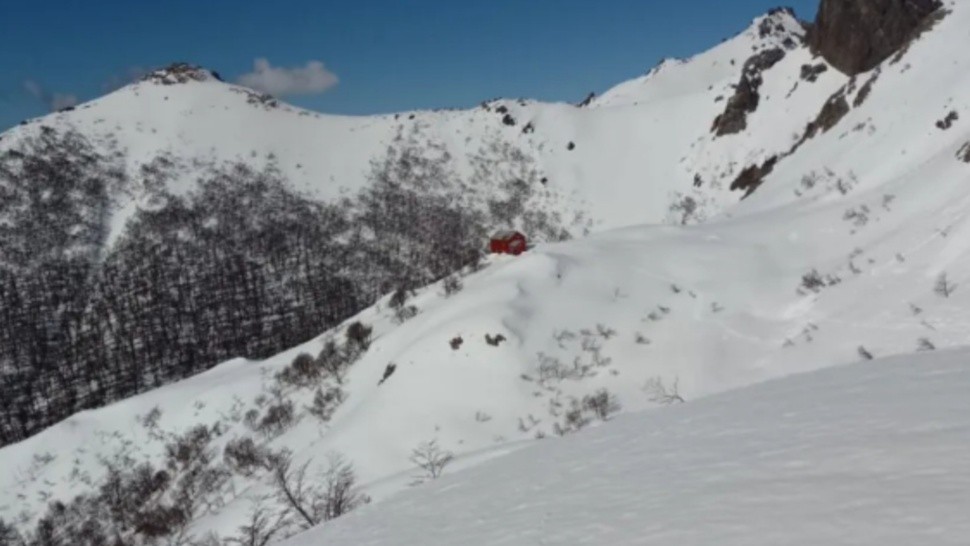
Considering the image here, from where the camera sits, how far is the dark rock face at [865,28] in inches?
2115

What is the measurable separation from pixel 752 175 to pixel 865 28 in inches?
609

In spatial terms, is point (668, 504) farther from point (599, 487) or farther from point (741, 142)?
point (741, 142)

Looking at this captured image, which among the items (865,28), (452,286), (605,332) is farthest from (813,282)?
(865,28)

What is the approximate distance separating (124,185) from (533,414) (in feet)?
438

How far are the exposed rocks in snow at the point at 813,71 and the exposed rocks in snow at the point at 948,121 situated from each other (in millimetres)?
35368

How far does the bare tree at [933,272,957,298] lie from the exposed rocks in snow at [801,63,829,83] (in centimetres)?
5130

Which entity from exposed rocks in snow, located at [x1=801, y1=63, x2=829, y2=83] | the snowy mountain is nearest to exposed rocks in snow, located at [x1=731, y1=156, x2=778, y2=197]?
the snowy mountain

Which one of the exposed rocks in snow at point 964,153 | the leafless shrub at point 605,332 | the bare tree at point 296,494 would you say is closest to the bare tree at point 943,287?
the exposed rocks in snow at point 964,153

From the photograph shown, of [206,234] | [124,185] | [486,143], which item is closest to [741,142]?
[486,143]

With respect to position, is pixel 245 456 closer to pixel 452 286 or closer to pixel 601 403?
pixel 452 286

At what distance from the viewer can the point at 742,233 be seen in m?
32.8

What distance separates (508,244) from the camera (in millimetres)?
43750

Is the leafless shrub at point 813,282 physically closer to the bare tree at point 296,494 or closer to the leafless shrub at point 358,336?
the bare tree at point 296,494

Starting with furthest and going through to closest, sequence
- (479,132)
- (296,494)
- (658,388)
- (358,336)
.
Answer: (479,132) < (358,336) < (658,388) < (296,494)
